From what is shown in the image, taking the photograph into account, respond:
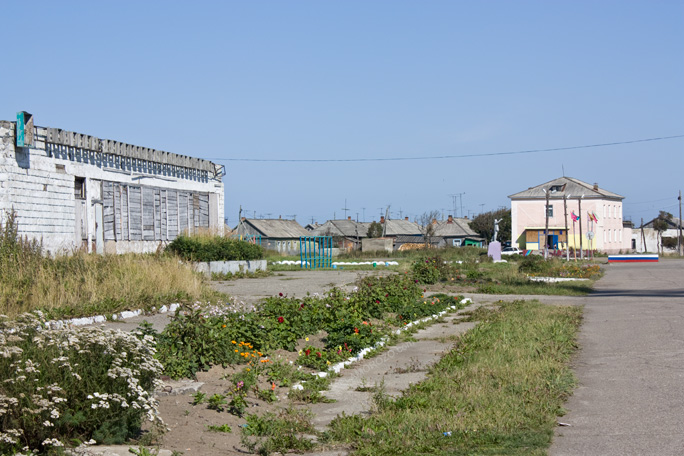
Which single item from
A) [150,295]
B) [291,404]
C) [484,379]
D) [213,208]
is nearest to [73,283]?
[150,295]

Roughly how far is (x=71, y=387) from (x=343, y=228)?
106618 mm

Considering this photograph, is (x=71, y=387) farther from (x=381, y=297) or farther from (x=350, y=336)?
(x=381, y=297)

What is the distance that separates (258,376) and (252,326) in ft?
4.37

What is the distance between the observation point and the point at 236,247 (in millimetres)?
27547

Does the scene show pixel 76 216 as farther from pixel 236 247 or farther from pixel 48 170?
pixel 236 247

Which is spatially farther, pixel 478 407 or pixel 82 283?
pixel 82 283

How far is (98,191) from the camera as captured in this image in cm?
2538

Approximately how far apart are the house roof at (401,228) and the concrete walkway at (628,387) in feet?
295

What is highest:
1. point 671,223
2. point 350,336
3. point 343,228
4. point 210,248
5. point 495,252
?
point 343,228

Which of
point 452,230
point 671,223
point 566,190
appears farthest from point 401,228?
point 671,223

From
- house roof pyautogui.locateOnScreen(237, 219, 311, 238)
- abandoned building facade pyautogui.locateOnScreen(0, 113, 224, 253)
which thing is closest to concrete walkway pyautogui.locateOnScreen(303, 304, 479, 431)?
abandoned building facade pyautogui.locateOnScreen(0, 113, 224, 253)

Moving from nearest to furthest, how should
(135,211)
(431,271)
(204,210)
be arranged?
(431,271) → (135,211) → (204,210)

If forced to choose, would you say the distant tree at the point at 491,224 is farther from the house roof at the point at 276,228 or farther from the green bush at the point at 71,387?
the green bush at the point at 71,387

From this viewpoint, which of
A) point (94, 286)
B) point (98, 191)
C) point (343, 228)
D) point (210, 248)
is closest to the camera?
point (94, 286)
